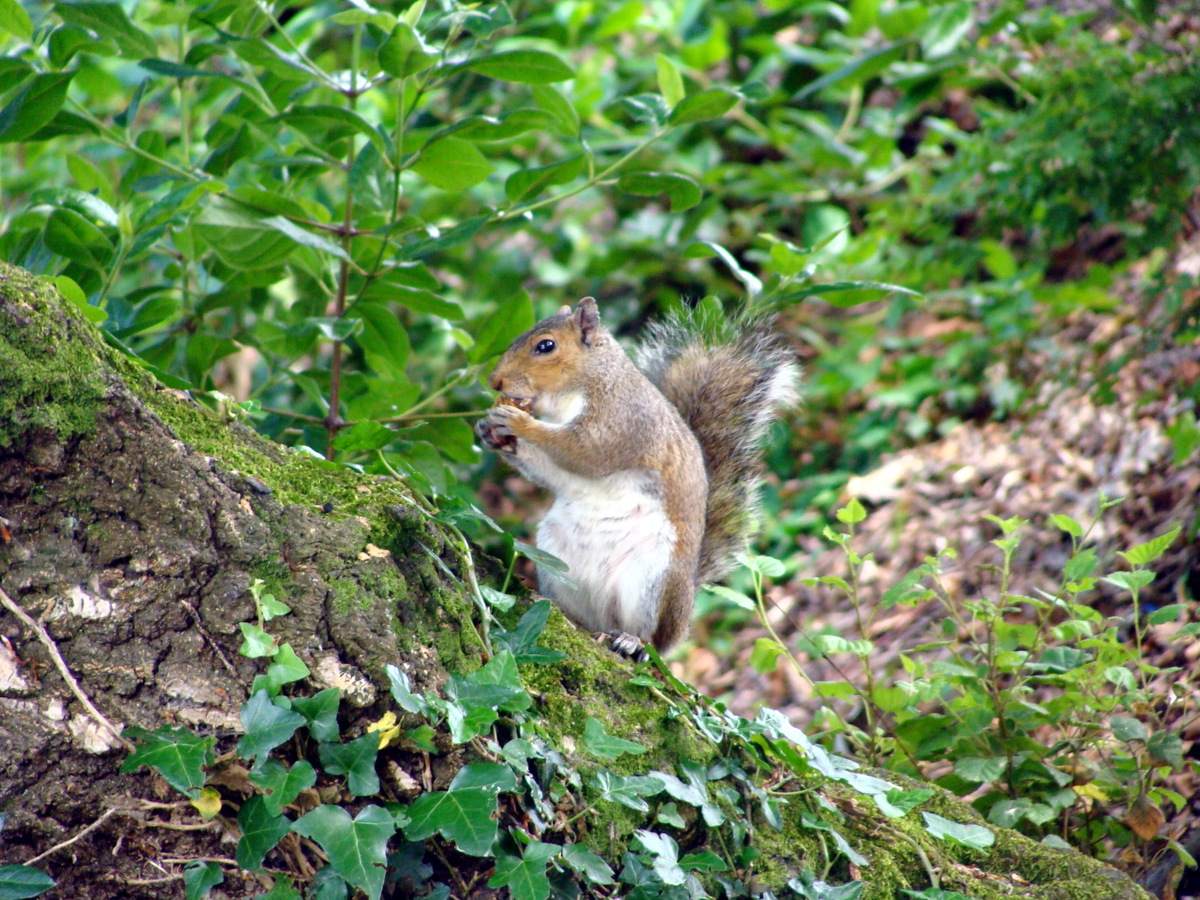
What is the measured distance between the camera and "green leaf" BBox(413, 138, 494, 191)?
75.7 inches

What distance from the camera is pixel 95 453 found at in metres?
1.23

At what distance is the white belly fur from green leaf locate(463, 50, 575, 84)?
32.3 inches

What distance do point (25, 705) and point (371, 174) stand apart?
1.21 meters

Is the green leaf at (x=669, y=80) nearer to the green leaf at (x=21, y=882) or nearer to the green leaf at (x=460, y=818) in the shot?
the green leaf at (x=460, y=818)

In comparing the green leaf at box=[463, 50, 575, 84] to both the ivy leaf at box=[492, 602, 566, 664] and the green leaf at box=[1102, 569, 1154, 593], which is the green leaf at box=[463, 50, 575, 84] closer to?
the ivy leaf at box=[492, 602, 566, 664]

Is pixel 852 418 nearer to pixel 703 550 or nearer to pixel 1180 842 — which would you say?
pixel 703 550

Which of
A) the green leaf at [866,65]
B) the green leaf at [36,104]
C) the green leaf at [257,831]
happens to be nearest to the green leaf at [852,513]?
the green leaf at [257,831]

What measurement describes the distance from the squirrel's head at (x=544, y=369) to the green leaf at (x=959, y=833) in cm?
125

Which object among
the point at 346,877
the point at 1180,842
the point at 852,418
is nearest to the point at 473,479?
the point at 852,418

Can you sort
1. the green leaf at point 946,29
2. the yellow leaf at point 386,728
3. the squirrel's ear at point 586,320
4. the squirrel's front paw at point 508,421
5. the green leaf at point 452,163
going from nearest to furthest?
the yellow leaf at point 386,728 < the green leaf at point 452,163 < the squirrel's front paw at point 508,421 < the squirrel's ear at point 586,320 < the green leaf at point 946,29

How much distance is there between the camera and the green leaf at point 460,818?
3.69 feet

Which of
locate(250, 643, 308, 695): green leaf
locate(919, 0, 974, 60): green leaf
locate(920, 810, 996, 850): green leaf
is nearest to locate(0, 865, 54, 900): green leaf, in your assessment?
locate(250, 643, 308, 695): green leaf

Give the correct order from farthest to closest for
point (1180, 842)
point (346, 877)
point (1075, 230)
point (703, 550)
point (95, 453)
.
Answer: point (1075, 230)
point (703, 550)
point (1180, 842)
point (95, 453)
point (346, 877)

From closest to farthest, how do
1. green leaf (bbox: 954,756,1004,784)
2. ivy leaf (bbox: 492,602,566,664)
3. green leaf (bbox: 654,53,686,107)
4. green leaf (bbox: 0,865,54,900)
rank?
1. green leaf (bbox: 0,865,54,900)
2. ivy leaf (bbox: 492,602,566,664)
3. green leaf (bbox: 954,756,1004,784)
4. green leaf (bbox: 654,53,686,107)
